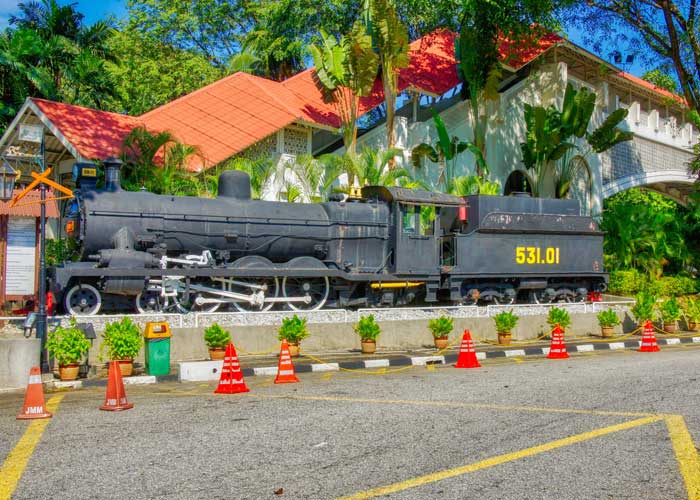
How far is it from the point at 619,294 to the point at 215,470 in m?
21.4

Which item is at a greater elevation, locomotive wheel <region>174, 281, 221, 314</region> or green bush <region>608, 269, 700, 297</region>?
green bush <region>608, 269, 700, 297</region>

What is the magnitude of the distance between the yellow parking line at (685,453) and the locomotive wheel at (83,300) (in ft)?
33.9

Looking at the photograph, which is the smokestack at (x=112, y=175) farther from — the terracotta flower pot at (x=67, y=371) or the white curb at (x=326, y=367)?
the white curb at (x=326, y=367)

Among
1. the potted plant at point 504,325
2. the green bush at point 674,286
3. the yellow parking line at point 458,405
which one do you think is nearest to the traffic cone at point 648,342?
the potted plant at point 504,325

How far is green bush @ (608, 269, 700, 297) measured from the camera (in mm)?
24172

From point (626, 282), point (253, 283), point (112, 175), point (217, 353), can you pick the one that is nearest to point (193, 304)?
point (253, 283)

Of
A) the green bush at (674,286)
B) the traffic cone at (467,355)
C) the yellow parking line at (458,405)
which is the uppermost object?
the green bush at (674,286)

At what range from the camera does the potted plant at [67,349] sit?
10711mm

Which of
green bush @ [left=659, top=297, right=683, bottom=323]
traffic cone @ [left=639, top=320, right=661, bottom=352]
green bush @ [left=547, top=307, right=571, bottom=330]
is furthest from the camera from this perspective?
green bush @ [left=659, top=297, right=683, bottom=323]

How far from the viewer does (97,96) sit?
25.9m

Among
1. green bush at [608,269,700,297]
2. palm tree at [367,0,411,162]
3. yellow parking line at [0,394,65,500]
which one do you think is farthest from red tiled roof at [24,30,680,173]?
yellow parking line at [0,394,65,500]

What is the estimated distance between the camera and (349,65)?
77.2 feet

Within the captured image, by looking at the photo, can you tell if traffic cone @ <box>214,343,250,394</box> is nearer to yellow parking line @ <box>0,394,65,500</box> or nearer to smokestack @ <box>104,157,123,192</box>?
yellow parking line @ <box>0,394,65,500</box>

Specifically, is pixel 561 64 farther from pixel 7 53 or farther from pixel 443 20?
pixel 7 53
